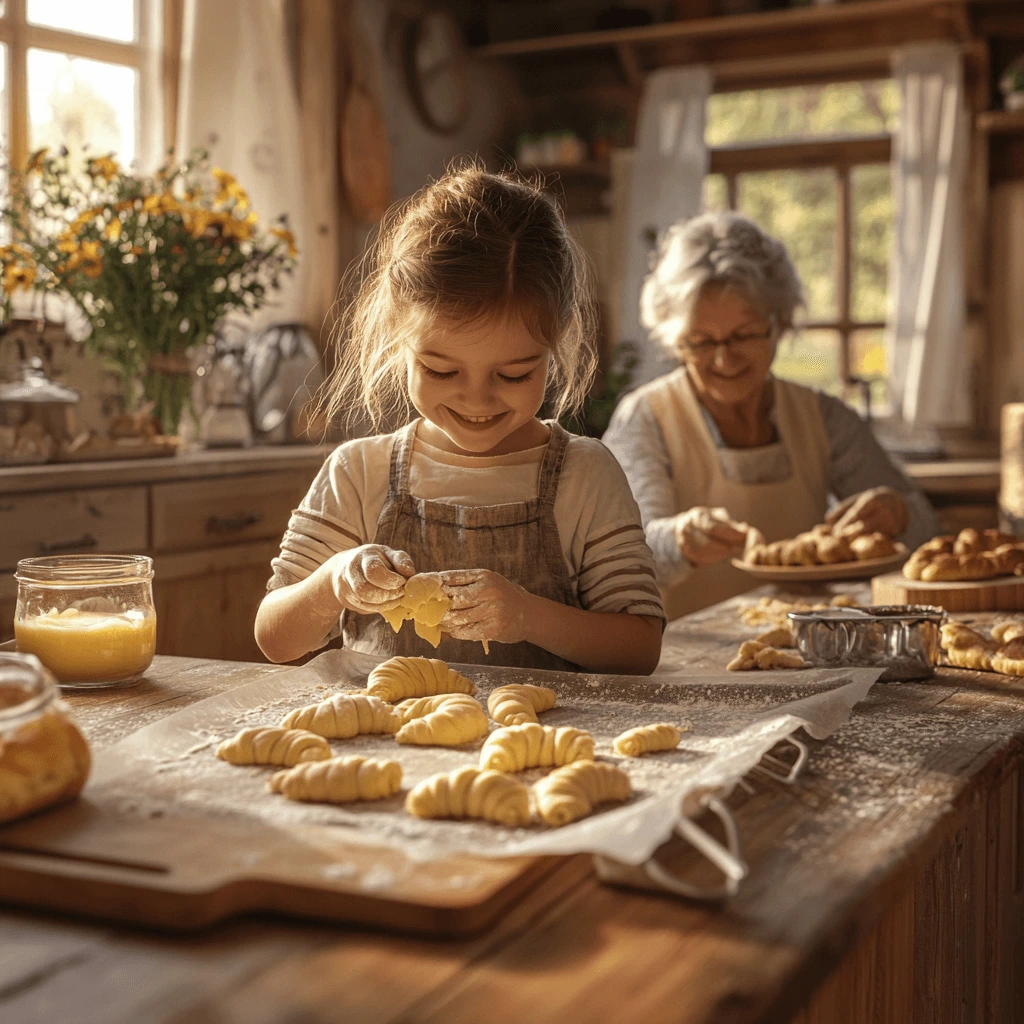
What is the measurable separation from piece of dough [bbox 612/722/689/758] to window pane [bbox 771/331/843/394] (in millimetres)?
4534

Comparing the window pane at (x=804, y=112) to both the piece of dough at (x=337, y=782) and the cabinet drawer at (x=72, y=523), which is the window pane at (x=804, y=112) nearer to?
the cabinet drawer at (x=72, y=523)

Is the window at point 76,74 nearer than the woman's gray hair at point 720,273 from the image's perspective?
No

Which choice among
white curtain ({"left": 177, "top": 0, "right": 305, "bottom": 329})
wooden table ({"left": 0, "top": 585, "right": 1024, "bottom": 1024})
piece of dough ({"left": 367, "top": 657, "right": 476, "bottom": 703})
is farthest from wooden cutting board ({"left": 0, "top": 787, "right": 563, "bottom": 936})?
white curtain ({"left": 177, "top": 0, "right": 305, "bottom": 329})

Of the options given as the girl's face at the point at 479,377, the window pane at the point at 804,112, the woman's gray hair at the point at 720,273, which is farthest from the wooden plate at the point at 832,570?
the window pane at the point at 804,112

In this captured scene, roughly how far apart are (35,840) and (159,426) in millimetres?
2732

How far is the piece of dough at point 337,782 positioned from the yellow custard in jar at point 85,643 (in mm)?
466

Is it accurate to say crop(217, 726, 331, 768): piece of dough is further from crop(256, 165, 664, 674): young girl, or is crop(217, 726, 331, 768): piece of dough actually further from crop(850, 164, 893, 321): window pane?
crop(850, 164, 893, 321): window pane

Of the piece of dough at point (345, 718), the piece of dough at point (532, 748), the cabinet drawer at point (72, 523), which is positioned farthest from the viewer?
the cabinet drawer at point (72, 523)

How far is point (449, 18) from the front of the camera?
17.8 feet

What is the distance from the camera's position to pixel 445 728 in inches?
44.7

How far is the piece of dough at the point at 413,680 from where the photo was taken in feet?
4.29

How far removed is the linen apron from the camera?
167 centimetres

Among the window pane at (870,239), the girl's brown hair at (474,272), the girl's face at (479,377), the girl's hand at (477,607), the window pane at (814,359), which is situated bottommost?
the girl's hand at (477,607)

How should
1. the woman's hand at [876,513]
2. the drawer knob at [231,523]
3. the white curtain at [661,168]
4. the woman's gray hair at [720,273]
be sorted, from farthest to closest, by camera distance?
the white curtain at [661,168] < the drawer knob at [231,523] < the woman's gray hair at [720,273] < the woman's hand at [876,513]
